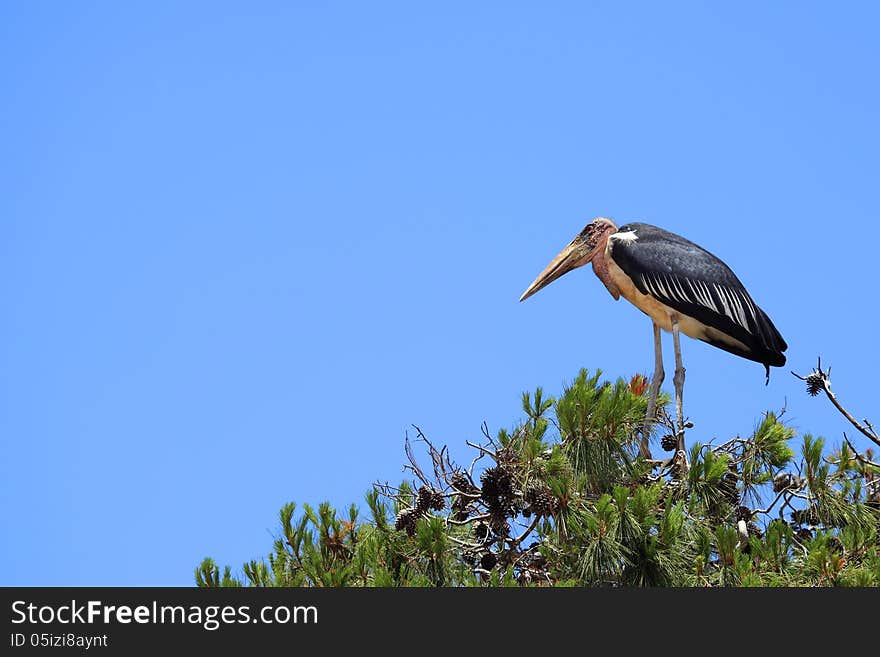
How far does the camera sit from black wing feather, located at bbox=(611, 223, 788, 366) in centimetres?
1137

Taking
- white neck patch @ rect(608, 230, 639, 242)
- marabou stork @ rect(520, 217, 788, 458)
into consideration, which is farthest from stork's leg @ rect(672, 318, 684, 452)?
white neck patch @ rect(608, 230, 639, 242)

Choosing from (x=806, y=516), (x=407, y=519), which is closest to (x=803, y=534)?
(x=806, y=516)

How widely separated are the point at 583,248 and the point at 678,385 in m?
1.61

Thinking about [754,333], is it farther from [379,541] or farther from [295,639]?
[295,639]

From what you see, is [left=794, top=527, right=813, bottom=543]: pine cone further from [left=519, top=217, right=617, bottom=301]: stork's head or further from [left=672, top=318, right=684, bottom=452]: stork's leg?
[left=519, top=217, right=617, bottom=301]: stork's head

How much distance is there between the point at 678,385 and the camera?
1102 cm

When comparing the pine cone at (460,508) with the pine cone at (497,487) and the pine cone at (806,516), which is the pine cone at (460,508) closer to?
the pine cone at (497,487)

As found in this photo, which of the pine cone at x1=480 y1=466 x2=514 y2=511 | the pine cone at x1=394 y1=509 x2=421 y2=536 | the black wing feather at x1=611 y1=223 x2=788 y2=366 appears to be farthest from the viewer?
the black wing feather at x1=611 y1=223 x2=788 y2=366

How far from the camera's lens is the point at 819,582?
8617 mm

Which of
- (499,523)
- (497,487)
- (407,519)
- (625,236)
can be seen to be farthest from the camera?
(625,236)

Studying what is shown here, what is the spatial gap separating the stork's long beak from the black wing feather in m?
0.38

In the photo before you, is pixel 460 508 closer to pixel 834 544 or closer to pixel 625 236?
pixel 834 544

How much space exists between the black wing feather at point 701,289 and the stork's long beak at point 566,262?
0.38m

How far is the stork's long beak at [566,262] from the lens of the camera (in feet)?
39.4
